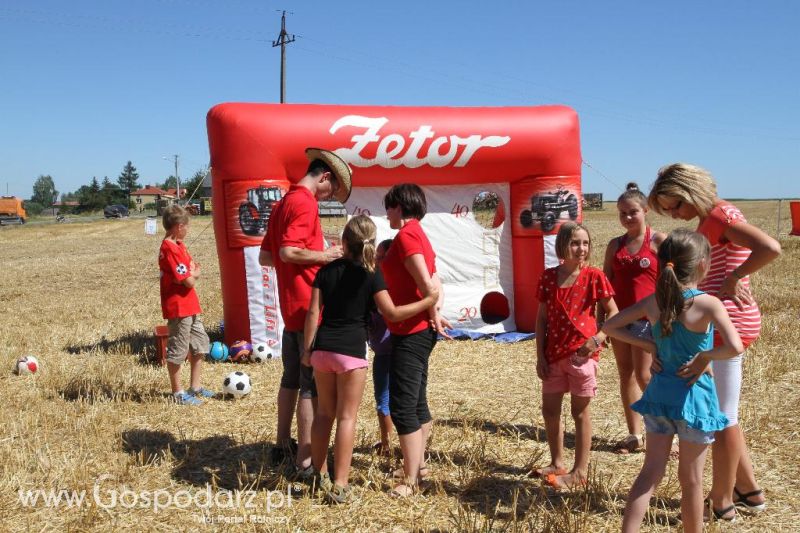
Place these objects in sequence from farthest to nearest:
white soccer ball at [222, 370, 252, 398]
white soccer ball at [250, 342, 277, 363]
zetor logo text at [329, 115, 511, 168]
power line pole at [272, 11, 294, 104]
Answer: power line pole at [272, 11, 294, 104], zetor logo text at [329, 115, 511, 168], white soccer ball at [250, 342, 277, 363], white soccer ball at [222, 370, 252, 398]

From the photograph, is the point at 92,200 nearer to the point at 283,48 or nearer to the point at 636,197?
the point at 283,48

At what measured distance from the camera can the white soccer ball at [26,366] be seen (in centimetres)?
660

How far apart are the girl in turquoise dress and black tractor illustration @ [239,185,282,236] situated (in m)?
5.20

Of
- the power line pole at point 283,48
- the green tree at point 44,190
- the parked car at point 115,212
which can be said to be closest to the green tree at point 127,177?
the green tree at point 44,190

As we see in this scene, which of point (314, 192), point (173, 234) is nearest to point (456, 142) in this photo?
point (173, 234)

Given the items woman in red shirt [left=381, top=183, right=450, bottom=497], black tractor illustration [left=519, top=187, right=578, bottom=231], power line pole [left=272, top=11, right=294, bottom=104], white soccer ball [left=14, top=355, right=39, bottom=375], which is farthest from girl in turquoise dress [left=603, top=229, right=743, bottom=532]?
power line pole [left=272, top=11, right=294, bottom=104]

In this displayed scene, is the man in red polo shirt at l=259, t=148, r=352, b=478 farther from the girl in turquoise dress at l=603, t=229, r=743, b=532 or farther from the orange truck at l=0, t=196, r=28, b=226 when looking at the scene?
the orange truck at l=0, t=196, r=28, b=226

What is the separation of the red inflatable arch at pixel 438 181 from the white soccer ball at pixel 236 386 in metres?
1.70

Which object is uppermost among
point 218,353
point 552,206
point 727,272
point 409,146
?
point 409,146

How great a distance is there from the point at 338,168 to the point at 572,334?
5.48ft

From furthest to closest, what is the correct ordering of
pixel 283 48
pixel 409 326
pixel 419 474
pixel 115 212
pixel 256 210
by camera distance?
pixel 115 212 < pixel 283 48 < pixel 256 210 < pixel 419 474 < pixel 409 326

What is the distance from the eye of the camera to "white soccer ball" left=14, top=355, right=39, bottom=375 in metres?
6.60

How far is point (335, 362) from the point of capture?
11.8 ft

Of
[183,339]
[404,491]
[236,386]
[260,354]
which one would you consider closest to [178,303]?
[183,339]
